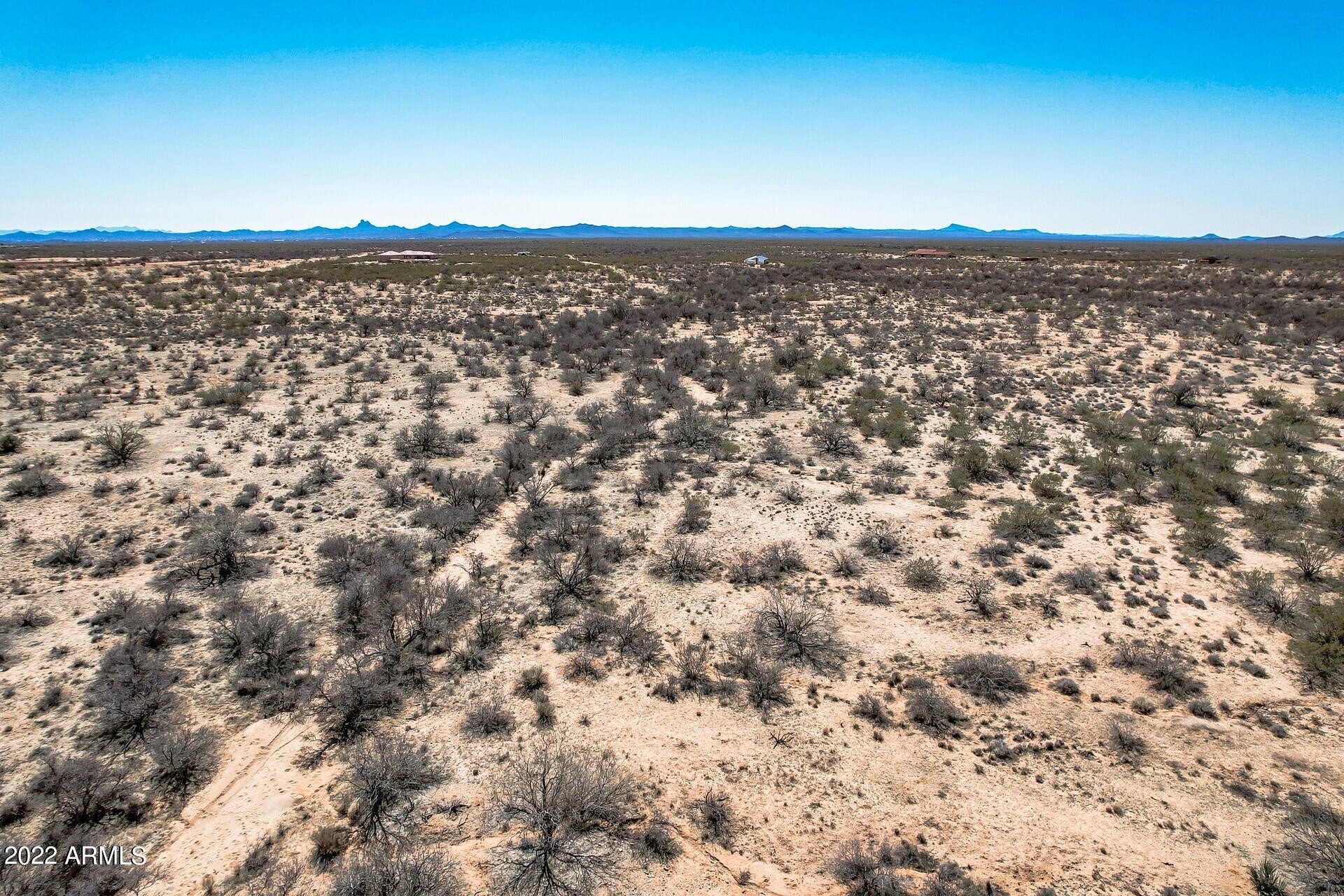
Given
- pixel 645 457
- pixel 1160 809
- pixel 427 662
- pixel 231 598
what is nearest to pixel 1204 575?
pixel 1160 809

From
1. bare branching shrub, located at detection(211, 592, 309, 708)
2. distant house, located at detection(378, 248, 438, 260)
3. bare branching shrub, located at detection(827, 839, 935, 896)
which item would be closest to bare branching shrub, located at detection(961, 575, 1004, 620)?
bare branching shrub, located at detection(827, 839, 935, 896)

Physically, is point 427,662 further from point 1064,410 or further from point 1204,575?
point 1064,410

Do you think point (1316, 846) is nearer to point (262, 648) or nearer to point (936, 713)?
point (936, 713)

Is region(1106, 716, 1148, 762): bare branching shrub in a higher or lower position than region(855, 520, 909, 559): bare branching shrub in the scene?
lower

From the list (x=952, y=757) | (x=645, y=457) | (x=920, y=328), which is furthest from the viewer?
(x=920, y=328)

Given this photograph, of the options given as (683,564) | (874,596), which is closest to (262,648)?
(683,564)

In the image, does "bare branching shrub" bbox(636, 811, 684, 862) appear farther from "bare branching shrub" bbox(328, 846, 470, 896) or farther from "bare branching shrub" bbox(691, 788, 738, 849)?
"bare branching shrub" bbox(328, 846, 470, 896)

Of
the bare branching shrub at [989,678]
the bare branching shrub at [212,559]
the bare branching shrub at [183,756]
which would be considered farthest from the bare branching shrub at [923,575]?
the bare branching shrub at [212,559]
